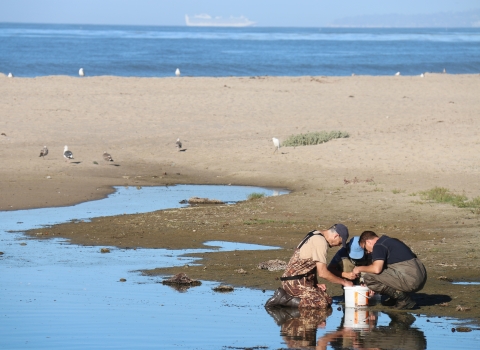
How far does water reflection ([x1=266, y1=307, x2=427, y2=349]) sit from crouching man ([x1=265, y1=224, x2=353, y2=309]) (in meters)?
0.10

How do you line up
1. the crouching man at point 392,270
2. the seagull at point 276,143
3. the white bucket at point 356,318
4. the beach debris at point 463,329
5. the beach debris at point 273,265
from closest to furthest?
→ the beach debris at point 463,329
the white bucket at point 356,318
the crouching man at point 392,270
the beach debris at point 273,265
the seagull at point 276,143

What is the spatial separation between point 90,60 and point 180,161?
4642 cm

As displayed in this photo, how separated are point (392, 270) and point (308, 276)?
37.9 inches

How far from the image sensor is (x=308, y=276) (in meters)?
9.87

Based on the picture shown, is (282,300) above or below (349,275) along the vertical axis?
below

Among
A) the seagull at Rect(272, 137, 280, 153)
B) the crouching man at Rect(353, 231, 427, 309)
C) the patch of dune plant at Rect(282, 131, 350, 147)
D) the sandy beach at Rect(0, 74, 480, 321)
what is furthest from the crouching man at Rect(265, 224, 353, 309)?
the patch of dune plant at Rect(282, 131, 350, 147)

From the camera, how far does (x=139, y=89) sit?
37.7 meters

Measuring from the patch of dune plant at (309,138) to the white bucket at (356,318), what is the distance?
643 inches


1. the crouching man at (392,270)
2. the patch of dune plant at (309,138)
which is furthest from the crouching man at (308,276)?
the patch of dune plant at (309,138)

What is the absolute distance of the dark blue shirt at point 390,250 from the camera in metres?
9.87

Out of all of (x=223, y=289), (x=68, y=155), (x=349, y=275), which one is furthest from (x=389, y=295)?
(x=68, y=155)

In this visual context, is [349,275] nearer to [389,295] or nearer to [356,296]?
[356,296]

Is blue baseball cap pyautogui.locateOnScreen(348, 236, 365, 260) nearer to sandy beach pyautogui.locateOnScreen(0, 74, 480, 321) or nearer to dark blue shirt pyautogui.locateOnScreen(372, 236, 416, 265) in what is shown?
dark blue shirt pyautogui.locateOnScreen(372, 236, 416, 265)

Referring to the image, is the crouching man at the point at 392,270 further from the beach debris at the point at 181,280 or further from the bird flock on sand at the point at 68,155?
the bird flock on sand at the point at 68,155
